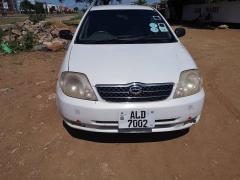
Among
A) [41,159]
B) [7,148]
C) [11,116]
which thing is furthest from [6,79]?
[41,159]

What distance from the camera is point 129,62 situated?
10.9 ft

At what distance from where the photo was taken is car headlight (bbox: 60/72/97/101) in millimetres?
3041

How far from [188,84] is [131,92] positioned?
696 millimetres

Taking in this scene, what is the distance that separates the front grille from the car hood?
2.1 inches

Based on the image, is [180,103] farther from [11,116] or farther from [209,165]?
[11,116]

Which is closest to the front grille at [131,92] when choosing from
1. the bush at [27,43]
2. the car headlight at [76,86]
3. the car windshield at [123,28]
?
the car headlight at [76,86]

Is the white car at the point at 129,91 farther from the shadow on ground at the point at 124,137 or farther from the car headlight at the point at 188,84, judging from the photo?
the shadow on ground at the point at 124,137

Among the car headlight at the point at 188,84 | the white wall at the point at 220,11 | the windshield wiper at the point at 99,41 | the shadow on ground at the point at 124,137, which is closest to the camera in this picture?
the car headlight at the point at 188,84

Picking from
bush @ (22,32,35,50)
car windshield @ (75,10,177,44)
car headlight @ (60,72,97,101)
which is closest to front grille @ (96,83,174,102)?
car headlight @ (60,72,97,101)

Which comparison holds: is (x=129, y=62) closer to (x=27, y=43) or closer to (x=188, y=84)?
(x=188, y=84)

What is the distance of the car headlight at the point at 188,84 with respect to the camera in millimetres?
3098

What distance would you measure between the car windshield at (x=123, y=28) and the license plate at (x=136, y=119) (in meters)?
1.38

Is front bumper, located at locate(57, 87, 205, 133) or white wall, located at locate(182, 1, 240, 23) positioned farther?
white wall, located at locate(182, 1, 240, 23)

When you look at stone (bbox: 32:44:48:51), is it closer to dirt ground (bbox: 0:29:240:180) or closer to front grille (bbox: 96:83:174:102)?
dirt ground (bbox: 0:29:240:180)
